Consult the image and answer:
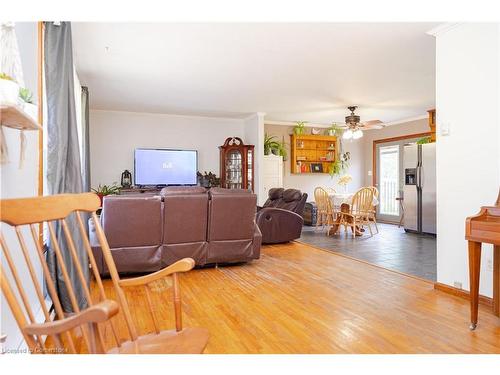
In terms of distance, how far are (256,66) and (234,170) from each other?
11.4 feet

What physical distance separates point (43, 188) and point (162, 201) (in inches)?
52.0

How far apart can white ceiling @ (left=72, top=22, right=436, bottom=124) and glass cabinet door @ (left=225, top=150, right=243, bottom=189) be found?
1.09 m

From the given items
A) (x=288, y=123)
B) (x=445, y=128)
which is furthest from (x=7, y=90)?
→ (x=288, y=123)

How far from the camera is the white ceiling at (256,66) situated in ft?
11.1

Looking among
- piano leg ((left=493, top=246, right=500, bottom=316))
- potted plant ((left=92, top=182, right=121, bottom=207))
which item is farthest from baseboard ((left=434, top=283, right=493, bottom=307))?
potted plant ((left=92, top=182, right=121, bottom=207))

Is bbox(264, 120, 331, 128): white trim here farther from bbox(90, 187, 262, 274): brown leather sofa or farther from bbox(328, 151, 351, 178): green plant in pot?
bbox(90, 187, 262, 274): brown leather sofa

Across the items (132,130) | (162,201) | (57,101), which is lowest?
(162,201)

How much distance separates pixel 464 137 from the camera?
302 cm

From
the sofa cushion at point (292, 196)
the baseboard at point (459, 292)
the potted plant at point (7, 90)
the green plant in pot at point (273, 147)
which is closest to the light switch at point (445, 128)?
the baseboard at point (459, 292)

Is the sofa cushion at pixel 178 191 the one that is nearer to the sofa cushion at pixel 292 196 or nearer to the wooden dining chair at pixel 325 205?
the sofa cushion at pixel 292 196

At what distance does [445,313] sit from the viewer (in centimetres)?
268

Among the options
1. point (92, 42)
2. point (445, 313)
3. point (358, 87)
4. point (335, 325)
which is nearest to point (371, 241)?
point (358, 87)

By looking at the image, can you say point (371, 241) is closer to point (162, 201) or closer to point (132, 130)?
point (162, 201)

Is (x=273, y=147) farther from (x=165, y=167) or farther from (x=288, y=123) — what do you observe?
(x=165, y=167)
